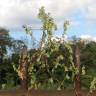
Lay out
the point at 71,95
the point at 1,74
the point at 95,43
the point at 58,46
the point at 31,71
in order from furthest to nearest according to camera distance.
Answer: the point at 95,43 → the point at 1,74 → the point at 71,95 → the point at 31,71 → the point at 58,46

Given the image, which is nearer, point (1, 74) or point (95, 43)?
point (1, 74)

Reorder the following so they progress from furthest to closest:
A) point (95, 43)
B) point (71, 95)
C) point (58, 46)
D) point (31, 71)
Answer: point (95, 43) < point (71, 95) < point (31, 71) < point (58, 46)

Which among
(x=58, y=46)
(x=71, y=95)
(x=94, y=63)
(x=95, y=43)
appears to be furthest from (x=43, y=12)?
(x=95, y=43)

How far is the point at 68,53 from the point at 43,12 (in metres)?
0.87

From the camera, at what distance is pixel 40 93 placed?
14602 millimetres

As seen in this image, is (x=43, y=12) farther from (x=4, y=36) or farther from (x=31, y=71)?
(x=4, y=36)

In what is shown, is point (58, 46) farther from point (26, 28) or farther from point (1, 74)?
point (1, 74)

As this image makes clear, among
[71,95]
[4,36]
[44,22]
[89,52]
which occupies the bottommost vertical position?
[71,95]

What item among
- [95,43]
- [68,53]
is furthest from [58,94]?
[95,43]

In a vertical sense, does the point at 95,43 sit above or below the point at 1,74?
above

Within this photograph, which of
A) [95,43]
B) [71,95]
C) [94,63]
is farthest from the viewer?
[95,43]

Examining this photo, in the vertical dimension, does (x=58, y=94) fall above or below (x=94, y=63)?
below

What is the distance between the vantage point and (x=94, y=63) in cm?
2361

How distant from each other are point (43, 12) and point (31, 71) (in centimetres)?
97
